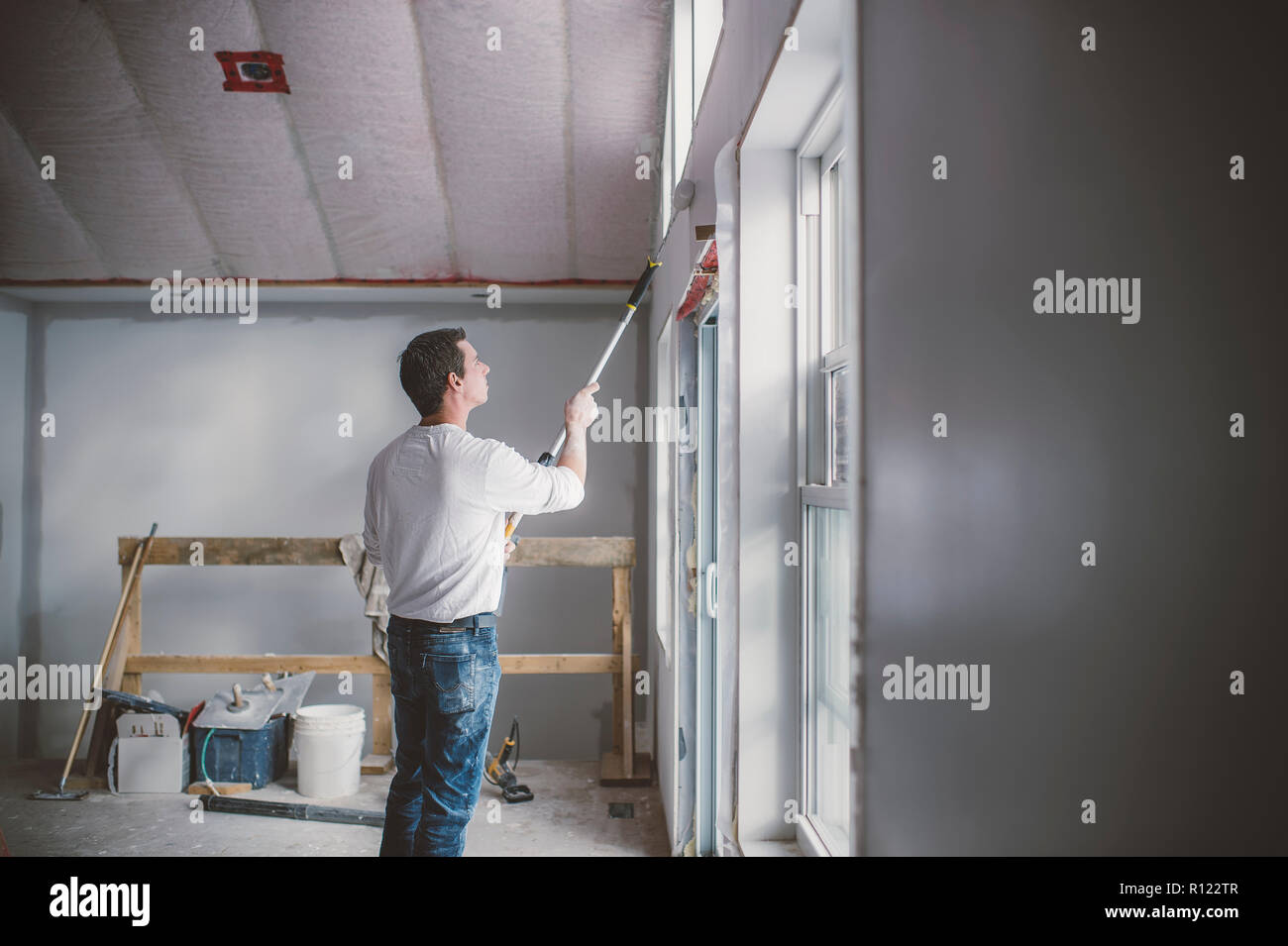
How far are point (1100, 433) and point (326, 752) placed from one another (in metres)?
3.52

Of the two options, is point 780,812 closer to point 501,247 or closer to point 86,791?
point 501,247

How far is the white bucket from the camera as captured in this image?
11.2ft

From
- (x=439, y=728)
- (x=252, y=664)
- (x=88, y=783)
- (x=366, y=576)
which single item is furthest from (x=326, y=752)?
(x=439, y=728)

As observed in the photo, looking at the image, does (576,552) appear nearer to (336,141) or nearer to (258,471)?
(258,471)

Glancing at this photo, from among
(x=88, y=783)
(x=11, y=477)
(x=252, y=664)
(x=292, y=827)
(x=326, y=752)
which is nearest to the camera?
(x=292, y=827)

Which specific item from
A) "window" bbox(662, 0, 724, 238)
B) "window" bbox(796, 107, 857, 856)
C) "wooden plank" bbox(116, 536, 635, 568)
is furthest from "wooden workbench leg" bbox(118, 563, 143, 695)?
"window" bbox(796, 107, 857, 856)

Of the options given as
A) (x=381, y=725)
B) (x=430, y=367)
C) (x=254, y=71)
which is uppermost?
(x=254, y=71)

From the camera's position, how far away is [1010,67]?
0.60 m

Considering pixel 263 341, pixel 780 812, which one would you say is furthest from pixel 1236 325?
pixel 263 341

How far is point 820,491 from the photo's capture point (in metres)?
1.52

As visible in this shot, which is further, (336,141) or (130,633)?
(130,633)

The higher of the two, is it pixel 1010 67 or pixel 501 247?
pixel 501 247

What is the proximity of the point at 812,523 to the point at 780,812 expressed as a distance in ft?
1.92

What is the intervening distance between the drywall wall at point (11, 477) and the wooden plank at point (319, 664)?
107cm
